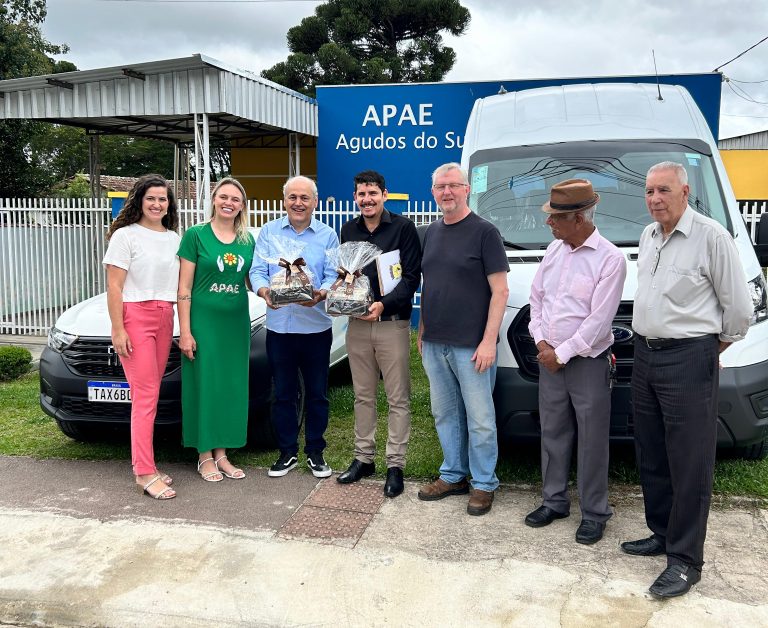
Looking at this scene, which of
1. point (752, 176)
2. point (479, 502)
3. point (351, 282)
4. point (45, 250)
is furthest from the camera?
point (752, 176)

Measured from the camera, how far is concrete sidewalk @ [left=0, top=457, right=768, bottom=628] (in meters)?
3.15

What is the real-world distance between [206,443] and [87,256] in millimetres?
7731

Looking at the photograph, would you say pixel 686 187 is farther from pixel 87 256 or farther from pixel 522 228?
pixel 87 256

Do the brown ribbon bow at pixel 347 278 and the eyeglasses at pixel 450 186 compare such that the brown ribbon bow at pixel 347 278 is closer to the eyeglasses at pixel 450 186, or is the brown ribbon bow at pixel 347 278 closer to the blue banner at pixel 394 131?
the eyeglasses at pixel 450 186

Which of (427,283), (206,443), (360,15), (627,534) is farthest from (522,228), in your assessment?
(360,15)

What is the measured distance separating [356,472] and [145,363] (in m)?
1.54

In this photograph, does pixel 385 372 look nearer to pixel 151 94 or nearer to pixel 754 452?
pixel 754 452

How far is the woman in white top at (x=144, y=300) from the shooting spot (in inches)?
172

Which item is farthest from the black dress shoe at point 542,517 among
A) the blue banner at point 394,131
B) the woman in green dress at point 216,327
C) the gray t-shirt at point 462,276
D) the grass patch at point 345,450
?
the blue banner at point 394,131

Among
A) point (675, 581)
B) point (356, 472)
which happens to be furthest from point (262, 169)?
point (675, 581)

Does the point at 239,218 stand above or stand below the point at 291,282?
above

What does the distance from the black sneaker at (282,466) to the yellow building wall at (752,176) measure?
21731 millimetres

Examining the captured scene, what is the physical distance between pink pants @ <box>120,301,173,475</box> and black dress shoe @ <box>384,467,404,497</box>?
60.4 inches

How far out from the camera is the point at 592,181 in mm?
4848
